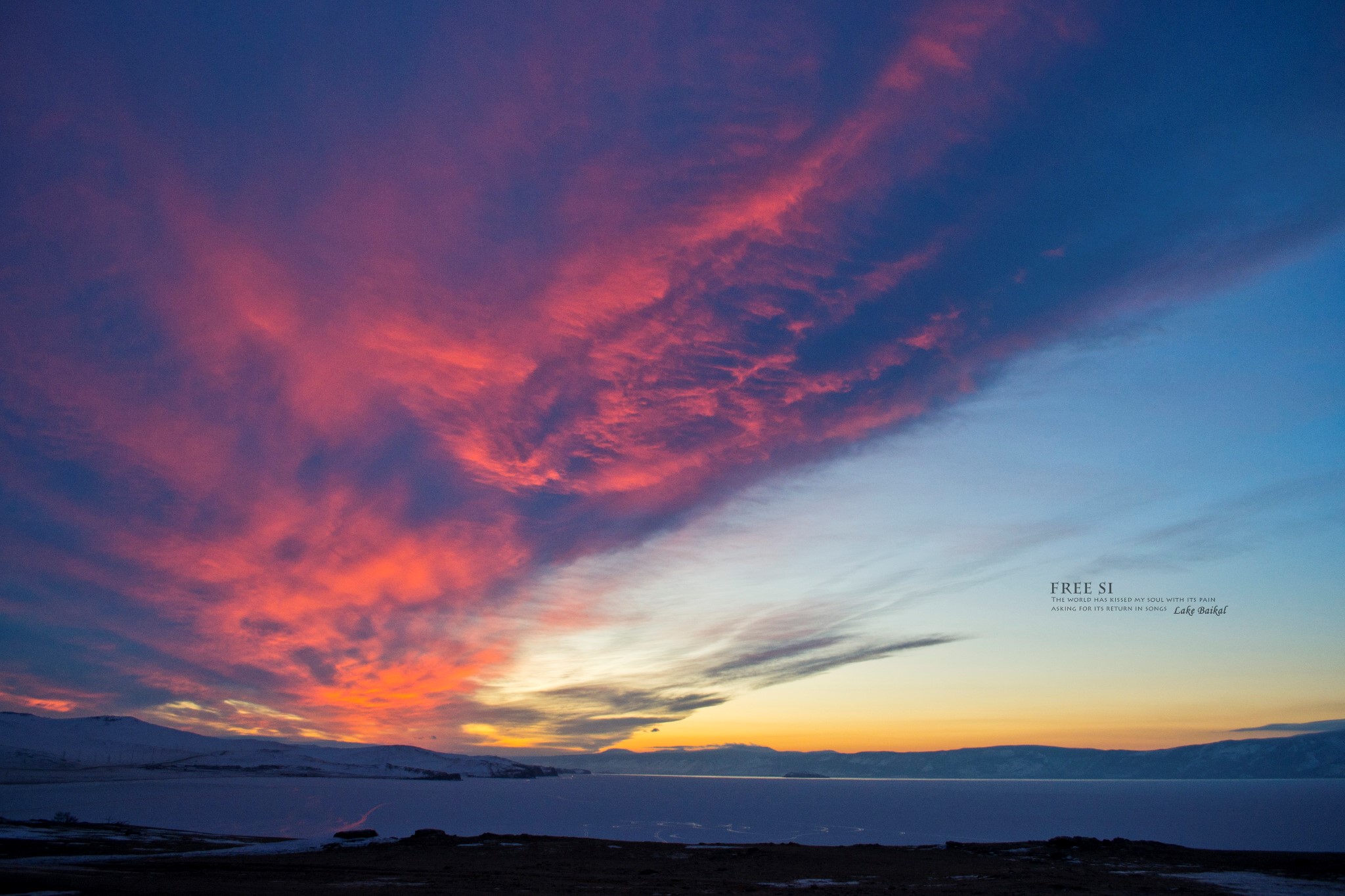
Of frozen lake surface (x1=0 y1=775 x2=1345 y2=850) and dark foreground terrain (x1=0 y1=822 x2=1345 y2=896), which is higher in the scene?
dark foreground terrain (x1=0 y1=822 x2=1345 y2=896)

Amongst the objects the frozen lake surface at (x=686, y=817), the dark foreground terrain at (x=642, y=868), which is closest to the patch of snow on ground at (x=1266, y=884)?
the dark foreground terrain at (x=642, y=868)

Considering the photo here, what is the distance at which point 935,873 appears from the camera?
40.4 m

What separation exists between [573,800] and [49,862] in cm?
14661

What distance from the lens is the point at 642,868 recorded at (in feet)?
133

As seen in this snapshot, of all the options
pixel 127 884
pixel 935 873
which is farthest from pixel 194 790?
pixel 935 873

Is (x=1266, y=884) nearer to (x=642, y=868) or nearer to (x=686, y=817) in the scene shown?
(x=642, y=868)

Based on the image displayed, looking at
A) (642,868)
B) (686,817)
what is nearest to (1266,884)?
(642,868)

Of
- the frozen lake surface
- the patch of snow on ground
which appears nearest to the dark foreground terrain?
the patch of snow on ground

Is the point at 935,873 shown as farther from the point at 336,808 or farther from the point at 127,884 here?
the point at 336,808

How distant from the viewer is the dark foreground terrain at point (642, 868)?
31625 mm

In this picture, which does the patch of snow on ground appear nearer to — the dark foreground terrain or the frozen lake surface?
the dark foreground terrain

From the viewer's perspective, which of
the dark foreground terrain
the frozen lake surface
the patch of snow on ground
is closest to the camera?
the dark foreground terrain

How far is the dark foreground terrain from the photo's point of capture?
104 feet

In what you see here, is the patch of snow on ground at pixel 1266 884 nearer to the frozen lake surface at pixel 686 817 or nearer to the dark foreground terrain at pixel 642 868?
the dark foreground terrain at pixel 642 868
